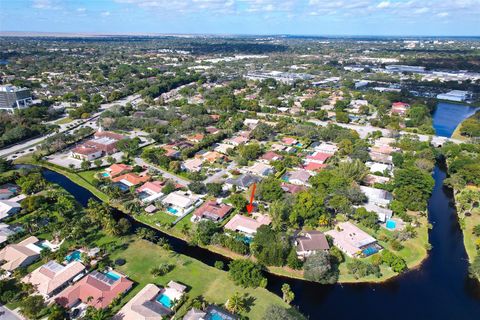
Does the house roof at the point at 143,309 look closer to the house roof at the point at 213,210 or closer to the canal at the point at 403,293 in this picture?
the canal at the point at 403,293

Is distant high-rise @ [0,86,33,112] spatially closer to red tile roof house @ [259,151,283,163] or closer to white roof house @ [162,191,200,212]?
white roof house @ [162,191,200,212]

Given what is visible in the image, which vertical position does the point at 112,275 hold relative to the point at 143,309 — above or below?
below

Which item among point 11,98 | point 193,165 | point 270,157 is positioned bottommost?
point 193,165

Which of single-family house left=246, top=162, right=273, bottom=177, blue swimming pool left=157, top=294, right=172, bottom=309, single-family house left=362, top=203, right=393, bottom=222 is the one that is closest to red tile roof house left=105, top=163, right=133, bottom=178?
single-family house left=246, top=162, right=273, bottom=177

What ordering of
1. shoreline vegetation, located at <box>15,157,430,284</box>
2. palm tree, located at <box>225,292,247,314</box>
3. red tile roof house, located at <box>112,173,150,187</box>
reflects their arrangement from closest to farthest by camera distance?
1. palm tree, located at <box>225,292,247,314</box>
2. shoreline vegetation, located at <box>15,157,430,284</box>
3. red tile roof house, located at <box>112,173,150,187</box>

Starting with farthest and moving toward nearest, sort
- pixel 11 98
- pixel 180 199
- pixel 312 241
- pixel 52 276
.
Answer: pixel 11 98 < pixel 180 199 < pixel 312 241 < pixel 52 276

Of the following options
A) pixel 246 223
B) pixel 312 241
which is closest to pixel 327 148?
pixel 246 223

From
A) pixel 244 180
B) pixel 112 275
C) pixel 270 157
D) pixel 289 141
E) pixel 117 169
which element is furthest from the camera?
pixel 289 141

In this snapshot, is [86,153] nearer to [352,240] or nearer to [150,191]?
[150,191]
